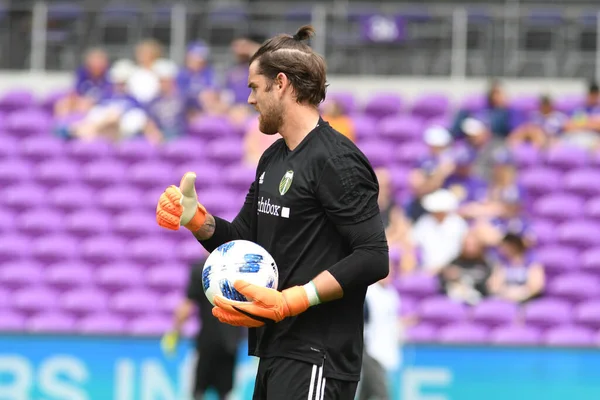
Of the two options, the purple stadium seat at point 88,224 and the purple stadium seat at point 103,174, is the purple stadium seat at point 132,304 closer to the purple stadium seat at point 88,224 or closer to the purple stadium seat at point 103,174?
the purple stadium seat at point 88,224

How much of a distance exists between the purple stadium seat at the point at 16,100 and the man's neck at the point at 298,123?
10854 millimetres

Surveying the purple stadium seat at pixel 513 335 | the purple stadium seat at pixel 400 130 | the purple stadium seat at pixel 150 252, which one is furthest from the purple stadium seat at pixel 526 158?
the purple stadium seat at pixel 150 252

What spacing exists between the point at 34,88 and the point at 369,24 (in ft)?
14.4

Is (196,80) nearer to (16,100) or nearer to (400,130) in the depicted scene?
(16,100)

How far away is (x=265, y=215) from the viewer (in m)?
4.78

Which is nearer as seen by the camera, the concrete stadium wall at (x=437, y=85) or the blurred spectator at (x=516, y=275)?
the blurred spectator at (x=516, y=275)

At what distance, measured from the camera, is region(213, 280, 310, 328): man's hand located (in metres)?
4.45

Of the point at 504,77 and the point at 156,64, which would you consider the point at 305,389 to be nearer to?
the point at 156,64

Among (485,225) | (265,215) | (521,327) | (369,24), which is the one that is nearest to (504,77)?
(369,24)

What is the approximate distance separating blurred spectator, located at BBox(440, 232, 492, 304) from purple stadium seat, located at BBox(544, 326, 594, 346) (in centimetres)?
71

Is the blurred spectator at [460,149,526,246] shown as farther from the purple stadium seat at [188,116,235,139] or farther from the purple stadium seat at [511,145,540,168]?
the purple stadium seat at [188,116,235,139]

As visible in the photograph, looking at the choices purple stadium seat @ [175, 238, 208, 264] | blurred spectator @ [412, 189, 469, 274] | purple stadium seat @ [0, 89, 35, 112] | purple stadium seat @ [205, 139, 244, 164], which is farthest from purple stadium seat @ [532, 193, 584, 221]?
purple stadium seat @ [0, 89, 35, 112]

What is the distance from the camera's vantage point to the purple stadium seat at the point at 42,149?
46.6 ft

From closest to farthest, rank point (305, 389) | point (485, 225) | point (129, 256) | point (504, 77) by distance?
1. point (305, 389)
2. point (485, 225)
3. point (129, 256)
4. point (504, 77)
